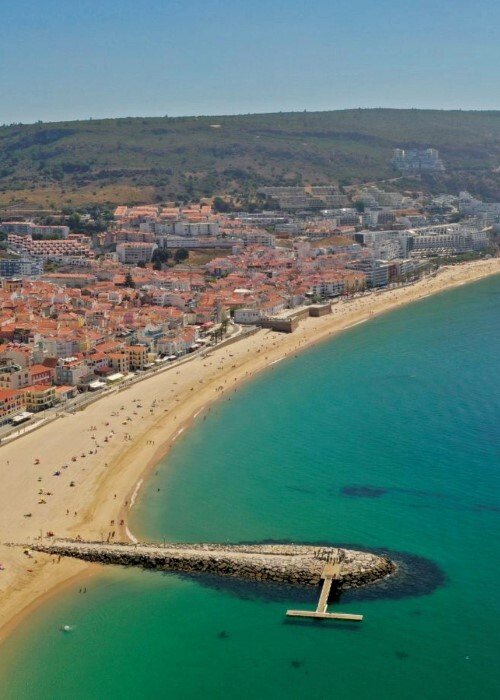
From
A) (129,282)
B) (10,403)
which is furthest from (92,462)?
(129,282)

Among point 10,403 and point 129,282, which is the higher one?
Answer: point 129,282

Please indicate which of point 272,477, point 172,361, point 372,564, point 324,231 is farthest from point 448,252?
point 372,564

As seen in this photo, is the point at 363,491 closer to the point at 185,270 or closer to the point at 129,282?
the point at 129,282

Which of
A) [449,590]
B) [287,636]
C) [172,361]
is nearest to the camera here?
[287,636]

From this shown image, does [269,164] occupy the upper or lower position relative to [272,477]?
upper

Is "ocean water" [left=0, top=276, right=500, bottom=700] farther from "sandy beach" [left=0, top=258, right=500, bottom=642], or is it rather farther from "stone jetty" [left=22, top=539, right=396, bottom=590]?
"sandy beach" [left=0, top=258, right=500, bottom=642]

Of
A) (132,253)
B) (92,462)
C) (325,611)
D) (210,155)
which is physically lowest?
(325,611)

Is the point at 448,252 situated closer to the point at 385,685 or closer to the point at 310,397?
the point at 310,397
